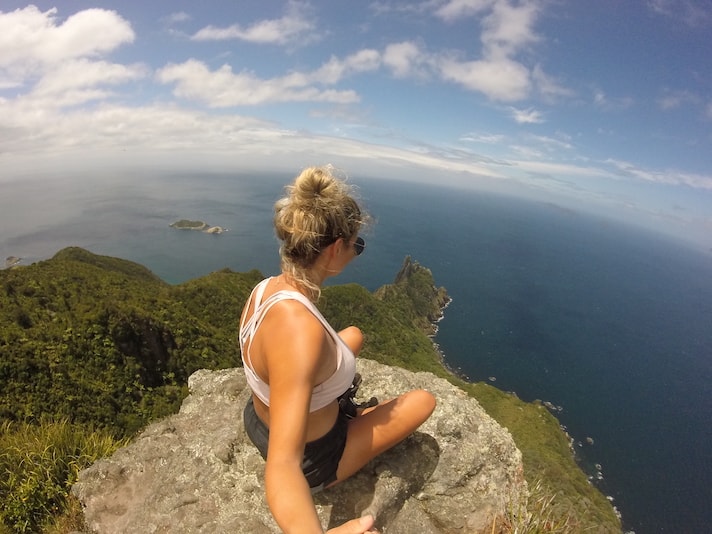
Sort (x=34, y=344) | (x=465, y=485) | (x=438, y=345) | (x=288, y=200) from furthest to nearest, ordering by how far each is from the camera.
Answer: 1. (x=438, y=345)
2. (x=34, y=344)
3. (x=465, y=485)
4. (x=288, y=200)

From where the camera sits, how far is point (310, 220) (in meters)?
2.28

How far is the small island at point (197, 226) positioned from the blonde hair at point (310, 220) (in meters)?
175

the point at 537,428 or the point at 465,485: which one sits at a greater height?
the point at 465,485

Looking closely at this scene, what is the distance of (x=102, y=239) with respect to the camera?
159m

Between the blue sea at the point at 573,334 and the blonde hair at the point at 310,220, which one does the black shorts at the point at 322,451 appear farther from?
the blue sea at the point at 573,334

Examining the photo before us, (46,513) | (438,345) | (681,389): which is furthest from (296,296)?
(681,389)

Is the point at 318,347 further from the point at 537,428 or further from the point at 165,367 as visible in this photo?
the point at 537,428

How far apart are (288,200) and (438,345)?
8964 cm

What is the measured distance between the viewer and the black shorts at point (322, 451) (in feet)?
9.43

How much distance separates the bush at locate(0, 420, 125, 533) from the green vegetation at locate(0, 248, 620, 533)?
0.01 m

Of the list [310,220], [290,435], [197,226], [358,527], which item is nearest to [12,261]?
[197,226]

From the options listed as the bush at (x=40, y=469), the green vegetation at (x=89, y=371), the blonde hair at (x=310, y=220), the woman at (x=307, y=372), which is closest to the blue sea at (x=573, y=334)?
the blonde hair at (x=310, y=220)

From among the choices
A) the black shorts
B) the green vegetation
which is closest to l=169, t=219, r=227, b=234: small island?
the green vegetation

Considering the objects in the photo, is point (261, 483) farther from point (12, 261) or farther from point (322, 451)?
point (12, 261)
